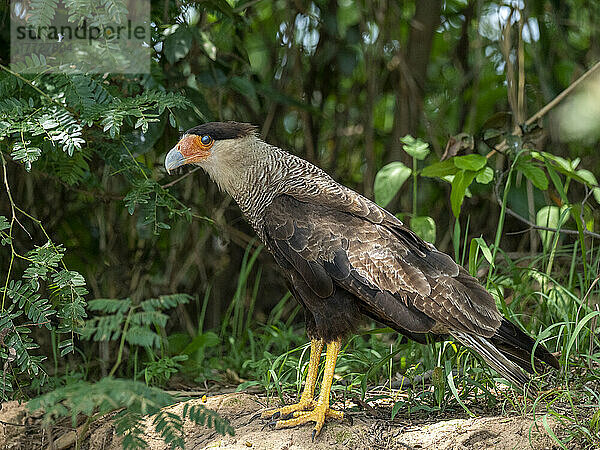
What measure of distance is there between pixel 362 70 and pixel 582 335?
132 inches

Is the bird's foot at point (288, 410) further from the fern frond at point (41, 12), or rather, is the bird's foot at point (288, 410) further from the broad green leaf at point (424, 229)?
the fern frond at point (41, 12)

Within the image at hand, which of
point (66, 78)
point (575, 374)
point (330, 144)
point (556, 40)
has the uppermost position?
point (556, 40)

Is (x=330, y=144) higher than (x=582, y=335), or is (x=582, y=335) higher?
(x=330, y=144)

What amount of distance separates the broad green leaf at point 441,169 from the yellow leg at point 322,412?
142 centimetres

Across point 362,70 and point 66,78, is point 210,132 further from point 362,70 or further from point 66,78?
point 362,70

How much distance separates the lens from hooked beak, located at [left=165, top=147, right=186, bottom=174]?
3494 millimetres

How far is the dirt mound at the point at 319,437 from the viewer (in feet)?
9.62

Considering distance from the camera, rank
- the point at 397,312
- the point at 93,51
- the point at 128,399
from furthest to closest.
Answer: the point at 93,51
the point at 397,312
the point at 128,399

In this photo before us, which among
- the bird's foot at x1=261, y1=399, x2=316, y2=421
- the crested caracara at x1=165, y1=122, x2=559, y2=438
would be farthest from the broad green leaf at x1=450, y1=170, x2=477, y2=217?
the bird's foot at x1=261, y1=399, x2=316, y2=421

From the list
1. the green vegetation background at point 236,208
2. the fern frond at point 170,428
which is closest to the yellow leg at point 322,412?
the green vegetation background at point 236,208

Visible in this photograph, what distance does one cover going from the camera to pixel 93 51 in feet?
12.0

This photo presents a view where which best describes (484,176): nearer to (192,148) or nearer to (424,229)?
(424,229)

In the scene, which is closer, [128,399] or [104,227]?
[128,399]

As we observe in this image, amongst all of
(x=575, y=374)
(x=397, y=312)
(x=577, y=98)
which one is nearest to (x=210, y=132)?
(x=397, y=312)
